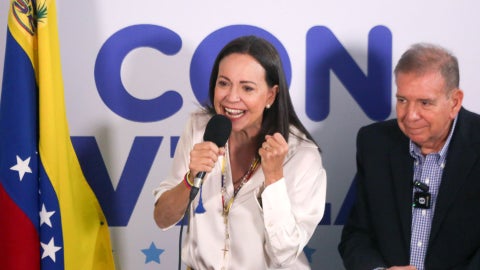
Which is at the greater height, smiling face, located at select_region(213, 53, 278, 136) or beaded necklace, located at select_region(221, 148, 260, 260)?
smiling face, located at select_region(213, 53, 278, 136)

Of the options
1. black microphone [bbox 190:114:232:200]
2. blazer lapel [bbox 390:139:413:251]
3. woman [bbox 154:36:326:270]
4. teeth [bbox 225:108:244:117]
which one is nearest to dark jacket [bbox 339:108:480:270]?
blazer lapel [bbox 390:139:413:251]

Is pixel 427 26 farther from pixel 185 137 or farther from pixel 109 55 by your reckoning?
pixel 109 55

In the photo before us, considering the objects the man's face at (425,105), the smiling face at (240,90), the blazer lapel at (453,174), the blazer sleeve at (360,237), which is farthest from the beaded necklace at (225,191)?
the blazer lapel at (453,174)

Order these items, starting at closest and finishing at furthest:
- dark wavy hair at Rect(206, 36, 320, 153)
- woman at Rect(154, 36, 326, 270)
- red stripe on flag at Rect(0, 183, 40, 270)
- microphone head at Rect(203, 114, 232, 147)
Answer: microphone head at Rect(203, 114, 232, 147) → woman at Rect(154, 36, 326, 270) → dark wavy hair at Rect(206, 36, 320, 153) → red stripe on flag at Rect(0, 183, 40, 270)

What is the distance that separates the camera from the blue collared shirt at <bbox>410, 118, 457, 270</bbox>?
236 cm

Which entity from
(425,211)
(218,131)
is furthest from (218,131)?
(425,211)

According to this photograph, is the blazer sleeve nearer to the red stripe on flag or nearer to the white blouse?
the white blouse

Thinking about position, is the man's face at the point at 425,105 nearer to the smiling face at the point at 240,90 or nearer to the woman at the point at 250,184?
the woman at the point at 250,184

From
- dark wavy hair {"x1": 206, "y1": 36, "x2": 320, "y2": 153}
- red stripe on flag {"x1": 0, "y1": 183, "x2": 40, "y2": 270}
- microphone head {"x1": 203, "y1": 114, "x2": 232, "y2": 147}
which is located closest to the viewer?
microphone head {"x1": 203, "y1": 114, "x2": 232, "y2": 147}

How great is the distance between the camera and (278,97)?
2.34m

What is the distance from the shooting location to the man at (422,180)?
7.40ft

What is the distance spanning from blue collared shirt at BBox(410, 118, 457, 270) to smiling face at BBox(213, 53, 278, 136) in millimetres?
660

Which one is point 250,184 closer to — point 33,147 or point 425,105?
point 425,105

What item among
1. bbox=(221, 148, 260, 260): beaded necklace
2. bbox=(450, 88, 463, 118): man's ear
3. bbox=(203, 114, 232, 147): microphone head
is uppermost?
bbox=(450, 88, 463, 118): man's ear
